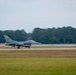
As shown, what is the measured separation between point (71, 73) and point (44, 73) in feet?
5.27

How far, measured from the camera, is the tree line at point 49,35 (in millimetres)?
145750

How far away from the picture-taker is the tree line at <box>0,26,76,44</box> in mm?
145750

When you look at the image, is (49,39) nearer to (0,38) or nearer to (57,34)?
(57,34)

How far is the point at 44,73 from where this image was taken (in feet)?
69.6

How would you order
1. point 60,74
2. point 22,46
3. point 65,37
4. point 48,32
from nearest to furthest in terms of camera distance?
point 60,74, point 22,46, point 65,37, point 48,32

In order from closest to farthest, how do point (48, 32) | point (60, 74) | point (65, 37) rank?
1. point (60, 74)
2. point (65, 37)
3. point (48, 32)

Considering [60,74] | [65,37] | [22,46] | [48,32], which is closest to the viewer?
[60,74]

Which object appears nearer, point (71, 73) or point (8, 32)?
point (71, 73)

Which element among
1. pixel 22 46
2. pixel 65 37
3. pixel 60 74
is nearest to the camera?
pixel 60 74

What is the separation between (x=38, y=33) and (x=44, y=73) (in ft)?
424

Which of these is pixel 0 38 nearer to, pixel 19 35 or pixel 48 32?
pixel 19 35

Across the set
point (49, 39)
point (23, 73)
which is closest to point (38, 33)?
point (49, 39)

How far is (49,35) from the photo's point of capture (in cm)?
14938

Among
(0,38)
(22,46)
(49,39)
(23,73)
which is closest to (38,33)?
(49,39)
